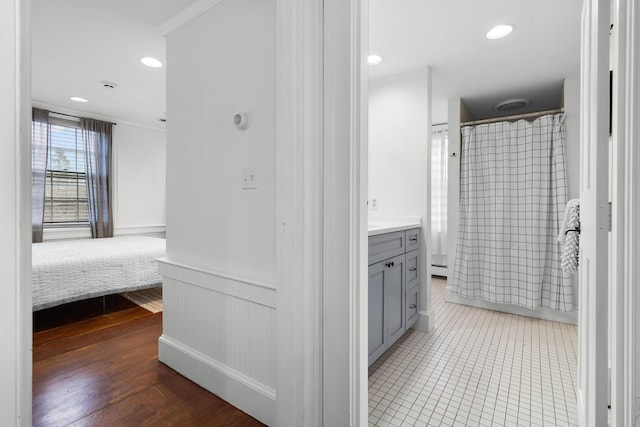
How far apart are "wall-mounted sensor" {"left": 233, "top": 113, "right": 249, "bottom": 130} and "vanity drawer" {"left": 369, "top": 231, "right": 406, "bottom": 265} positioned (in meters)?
0.91

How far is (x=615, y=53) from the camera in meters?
0.71

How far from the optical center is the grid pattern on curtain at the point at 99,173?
4.14 m

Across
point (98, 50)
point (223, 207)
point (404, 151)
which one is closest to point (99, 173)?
point (98, 50)

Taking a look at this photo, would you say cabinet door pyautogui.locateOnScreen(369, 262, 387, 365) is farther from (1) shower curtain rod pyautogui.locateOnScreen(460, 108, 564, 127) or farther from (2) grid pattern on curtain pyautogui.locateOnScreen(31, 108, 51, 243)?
(2) grid pattern on curtain pyautogui.locateOnScreen(31, 108, 51, 243)

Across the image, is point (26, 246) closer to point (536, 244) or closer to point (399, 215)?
point (399, 215)

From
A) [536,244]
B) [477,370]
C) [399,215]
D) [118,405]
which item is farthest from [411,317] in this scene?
[118,405]

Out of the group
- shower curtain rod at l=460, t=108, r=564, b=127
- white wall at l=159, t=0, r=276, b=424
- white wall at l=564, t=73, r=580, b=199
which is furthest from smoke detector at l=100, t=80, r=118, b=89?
white wall at l=564, t=73, r=580, b=199

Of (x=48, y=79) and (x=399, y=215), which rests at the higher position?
(x=48, y=79)

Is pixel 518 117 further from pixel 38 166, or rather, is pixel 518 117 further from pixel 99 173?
pixel 38 166

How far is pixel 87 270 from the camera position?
283cm

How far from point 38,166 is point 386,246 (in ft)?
14.1

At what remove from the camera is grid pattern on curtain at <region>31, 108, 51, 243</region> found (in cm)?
363

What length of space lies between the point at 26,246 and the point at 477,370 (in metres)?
2.27

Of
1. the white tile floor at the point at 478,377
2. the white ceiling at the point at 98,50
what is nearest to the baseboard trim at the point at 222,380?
the white tile floor at the point at 478,377
